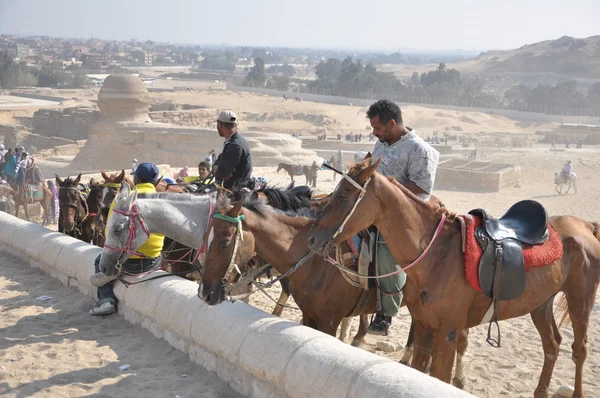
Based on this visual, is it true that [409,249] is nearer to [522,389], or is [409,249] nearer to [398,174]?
[398,174]

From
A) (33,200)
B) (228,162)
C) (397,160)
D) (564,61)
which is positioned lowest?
(33,200)

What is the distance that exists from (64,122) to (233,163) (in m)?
41.0

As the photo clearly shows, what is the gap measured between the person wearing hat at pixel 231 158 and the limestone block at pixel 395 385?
131 inches

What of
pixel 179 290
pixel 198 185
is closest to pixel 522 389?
pixel 179 290

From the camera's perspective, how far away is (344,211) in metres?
4.60

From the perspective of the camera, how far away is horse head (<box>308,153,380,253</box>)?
15.0ft

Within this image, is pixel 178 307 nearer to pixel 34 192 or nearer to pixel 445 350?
pixel 445 350

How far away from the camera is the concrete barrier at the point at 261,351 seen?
13.2 ft

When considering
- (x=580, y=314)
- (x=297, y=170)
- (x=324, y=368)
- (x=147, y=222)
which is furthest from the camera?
(x=297, y=170)

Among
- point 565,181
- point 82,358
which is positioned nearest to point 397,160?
point 82,358

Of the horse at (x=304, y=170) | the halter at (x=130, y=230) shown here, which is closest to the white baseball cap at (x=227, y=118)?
the halter at (x=130, y=230)

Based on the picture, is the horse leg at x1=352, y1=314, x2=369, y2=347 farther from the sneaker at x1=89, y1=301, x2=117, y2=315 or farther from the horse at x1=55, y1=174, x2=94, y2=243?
the horse at x1=55, y1=174, x2=94, y2=243

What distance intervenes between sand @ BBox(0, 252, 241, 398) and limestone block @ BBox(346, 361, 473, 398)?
138 centimetres

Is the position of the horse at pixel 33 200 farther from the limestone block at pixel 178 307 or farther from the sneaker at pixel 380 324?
the sneaker at pixel 380 324
